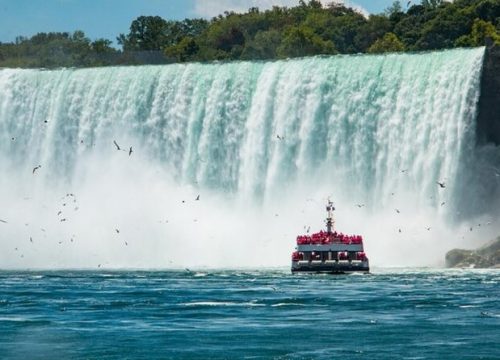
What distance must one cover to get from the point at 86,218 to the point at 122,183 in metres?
2.82

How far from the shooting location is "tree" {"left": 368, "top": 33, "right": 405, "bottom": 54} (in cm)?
11794

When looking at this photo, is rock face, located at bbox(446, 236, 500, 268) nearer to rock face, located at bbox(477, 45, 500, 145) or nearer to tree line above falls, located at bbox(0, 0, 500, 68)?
rock face, located at bbox(477, 45, 500, 145)

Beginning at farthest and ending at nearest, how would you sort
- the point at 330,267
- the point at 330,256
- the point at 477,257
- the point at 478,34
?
1. the point at 478,34
2. the point at 477,257
3. the point at 330,256
4. the point at 330,267

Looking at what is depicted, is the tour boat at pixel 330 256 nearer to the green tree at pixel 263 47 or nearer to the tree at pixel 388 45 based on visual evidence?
the tree at pixel 388 45

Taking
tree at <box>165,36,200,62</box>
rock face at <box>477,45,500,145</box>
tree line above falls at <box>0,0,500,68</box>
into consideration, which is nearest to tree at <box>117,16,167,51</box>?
tree line above falls at <box>0,0,500,68</box>

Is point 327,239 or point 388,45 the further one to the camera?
point 388,45

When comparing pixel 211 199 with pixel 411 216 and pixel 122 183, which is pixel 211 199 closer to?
pixel 122 183

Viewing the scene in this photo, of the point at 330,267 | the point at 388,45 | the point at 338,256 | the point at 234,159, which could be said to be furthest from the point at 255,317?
the point at 388,45

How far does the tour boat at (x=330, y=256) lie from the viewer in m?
65.9

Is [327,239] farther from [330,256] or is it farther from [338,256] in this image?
[338,256]

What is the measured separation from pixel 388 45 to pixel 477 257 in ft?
169

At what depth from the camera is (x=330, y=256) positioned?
6688cm

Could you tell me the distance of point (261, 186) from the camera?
3282 inches

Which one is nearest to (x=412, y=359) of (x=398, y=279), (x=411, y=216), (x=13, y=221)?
(x=398, y=279)
